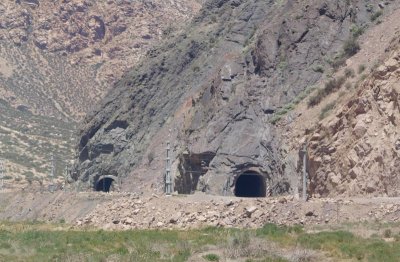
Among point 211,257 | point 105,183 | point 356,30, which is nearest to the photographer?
point 211,257

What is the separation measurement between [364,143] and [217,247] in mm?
15588

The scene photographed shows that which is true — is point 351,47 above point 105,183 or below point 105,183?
above

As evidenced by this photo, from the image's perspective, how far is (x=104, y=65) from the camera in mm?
197000

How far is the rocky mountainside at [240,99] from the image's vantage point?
198 feet

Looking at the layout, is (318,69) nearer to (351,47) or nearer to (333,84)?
(351,47)

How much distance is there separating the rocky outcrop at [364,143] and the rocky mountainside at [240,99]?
2169mm

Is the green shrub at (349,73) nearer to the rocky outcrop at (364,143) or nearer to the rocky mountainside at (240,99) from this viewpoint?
the rocky mountainside at (240,99)

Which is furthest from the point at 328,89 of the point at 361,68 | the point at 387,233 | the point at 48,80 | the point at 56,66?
the point at 56,66

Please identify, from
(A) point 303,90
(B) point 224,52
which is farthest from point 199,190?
(B) point 224,52

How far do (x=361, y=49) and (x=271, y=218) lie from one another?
22007 millimetres

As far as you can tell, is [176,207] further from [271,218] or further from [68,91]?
[68,91]

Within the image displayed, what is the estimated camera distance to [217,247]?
109ft

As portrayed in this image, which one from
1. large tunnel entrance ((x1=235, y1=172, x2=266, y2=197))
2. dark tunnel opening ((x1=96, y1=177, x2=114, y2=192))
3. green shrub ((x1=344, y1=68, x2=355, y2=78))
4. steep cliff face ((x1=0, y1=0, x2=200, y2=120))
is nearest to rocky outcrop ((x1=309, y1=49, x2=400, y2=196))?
green shrub ((x1=344, y1=68, x2=355, y2=78))

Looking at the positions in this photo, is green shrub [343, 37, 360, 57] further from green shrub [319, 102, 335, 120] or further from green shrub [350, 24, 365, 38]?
green shrub [319, 102, 335, 120]
